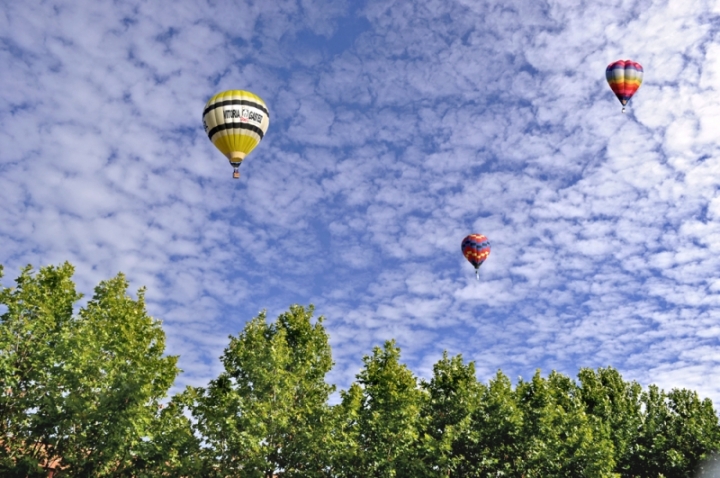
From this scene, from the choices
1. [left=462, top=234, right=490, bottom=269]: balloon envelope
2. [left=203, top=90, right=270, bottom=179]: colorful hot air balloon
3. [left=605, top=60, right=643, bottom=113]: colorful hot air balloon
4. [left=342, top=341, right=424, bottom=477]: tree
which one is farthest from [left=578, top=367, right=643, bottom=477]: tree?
[left=203, top=90, right=270, bottom=179]: colorful hot air balloon

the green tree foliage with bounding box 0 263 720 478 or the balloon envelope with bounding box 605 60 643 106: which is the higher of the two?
the balloon envelope with bounding box 605 60 643 106

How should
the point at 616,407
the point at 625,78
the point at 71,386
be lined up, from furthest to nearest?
the point at 625,78, the point at 616,407, the point at 71,386

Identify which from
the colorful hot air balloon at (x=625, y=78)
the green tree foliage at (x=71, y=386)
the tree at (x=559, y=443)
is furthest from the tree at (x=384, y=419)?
the colorful hot air balloon at (x=625, y=78)

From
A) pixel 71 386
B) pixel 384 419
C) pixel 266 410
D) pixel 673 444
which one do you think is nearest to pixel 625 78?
pixel 673 444

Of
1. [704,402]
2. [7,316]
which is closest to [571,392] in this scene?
[704,402]

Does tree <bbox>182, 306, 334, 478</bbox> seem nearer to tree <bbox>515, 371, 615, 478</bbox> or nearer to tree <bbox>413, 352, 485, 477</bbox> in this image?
tree <bbox>413, 352, 485, 477</bbox>

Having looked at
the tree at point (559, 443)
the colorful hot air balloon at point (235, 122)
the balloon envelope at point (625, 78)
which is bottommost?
the tree at point (559, 443)

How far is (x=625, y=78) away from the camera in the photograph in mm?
48031

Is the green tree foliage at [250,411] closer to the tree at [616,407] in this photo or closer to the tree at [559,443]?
the tree at [559,443]

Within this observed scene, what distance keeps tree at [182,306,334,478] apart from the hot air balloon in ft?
69.3

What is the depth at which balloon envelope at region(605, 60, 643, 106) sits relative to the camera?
158ft

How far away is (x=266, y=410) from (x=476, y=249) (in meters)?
26.6

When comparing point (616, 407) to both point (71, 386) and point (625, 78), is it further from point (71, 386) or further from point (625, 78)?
point (71, 386)

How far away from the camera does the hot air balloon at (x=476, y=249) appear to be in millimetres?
50500
